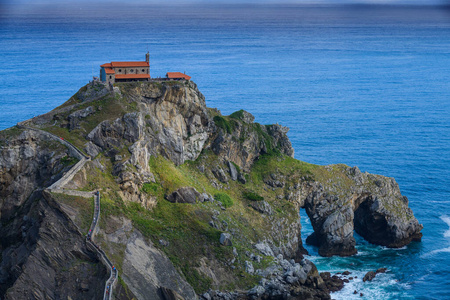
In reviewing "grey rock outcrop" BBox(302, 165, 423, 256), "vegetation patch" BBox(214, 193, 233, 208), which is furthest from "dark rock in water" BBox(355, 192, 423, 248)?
"vegetation patch" BBox(214, 193, 233, 208)

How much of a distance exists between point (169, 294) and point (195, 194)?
22989 mm

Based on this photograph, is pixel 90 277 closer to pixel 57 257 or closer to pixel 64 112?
pixel 57 257

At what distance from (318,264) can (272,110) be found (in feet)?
283

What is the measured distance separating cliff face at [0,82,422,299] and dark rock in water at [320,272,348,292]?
9.29 ft

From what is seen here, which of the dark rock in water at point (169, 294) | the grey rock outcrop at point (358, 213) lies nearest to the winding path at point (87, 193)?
the dark rock in water at point (169, 294)

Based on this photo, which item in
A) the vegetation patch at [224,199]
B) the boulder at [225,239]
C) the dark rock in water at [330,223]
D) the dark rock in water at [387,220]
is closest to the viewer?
the boulder at [225,239]

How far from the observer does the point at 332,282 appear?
97.5 meters

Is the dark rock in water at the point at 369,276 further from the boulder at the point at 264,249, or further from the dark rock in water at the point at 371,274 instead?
the boulder at the point at 264,249

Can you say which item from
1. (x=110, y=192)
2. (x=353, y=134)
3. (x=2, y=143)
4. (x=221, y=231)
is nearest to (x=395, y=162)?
(x=353, y=134)

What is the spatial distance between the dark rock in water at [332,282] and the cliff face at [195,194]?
9.29 ft

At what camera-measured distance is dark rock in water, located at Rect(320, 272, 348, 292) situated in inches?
3778

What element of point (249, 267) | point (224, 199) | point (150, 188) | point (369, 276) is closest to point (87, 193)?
point (150, 188)

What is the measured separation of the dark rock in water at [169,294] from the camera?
257 feet

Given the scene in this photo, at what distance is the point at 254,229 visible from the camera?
101m
